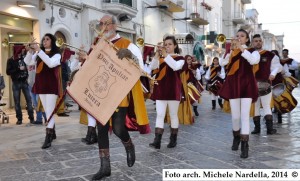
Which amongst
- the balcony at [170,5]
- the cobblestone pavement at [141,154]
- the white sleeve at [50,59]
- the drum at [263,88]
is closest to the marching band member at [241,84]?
the cobblestone pavement at [141,154]

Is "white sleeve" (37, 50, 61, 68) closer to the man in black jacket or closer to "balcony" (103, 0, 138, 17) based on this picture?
the man in black jacket

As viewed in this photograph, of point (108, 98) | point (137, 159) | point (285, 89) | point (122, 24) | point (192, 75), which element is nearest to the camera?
point (108, 98)

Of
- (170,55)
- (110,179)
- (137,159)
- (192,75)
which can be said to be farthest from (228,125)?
(110,179)

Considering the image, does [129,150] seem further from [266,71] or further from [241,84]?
[266,71]

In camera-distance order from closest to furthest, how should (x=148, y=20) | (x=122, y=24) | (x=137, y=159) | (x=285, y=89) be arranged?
(x=137, y=159) → (x=285, y=89) → (x=122, y=24) → (x=148, y=20)

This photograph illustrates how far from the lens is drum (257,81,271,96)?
757 cm

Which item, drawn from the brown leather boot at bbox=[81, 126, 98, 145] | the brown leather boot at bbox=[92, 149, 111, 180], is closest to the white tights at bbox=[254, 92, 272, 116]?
the brown leather boot at bbox=[81, 126, 98, 145]

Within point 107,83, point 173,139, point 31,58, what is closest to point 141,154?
point 173,139

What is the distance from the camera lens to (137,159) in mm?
5699

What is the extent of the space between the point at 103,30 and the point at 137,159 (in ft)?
6.58

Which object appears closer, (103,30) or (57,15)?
(103,30)

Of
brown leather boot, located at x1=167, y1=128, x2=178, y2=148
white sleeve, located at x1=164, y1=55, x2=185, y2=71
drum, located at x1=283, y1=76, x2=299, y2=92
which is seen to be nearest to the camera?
white sleeve, located at x1=164, y1=55, x2=185, y2=71

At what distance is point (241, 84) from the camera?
229 inches

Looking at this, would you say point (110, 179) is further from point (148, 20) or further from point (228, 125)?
point (148, 20)
